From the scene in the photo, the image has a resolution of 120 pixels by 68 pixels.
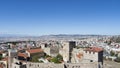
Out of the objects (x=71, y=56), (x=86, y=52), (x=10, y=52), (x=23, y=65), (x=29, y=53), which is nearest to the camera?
(x=23, y=65)

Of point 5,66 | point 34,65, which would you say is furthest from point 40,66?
point 5,66

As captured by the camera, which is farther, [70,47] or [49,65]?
[70,47]

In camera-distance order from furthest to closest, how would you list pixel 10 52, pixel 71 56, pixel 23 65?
pixel 71 56 → pixel 10 52 → pixel 23 65

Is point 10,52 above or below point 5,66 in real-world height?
above

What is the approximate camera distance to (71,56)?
30.9m

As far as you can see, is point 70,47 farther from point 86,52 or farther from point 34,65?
point 34,65

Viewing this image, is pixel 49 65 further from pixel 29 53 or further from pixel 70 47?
pixel 29 53

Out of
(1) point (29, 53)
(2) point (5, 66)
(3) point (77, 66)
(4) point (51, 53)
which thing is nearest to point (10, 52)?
(2) point (5, 66)

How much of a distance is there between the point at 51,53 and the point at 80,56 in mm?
10341

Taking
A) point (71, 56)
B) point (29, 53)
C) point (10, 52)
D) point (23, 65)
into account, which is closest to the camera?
point (23, 65)

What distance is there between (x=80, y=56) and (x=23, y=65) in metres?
9.62

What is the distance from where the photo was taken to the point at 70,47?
102 feet

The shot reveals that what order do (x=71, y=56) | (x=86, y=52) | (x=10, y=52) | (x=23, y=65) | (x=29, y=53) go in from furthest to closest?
(x=29, y=53)
(x=71, y=56)
(x=86, y=52)
(x=10, y=52)
(x=23, y=65)

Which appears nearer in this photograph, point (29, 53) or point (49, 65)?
point (49, 65)
